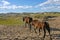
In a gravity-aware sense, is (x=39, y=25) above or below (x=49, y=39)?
above

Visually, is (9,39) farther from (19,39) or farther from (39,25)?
(39,25)

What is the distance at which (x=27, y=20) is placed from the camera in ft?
84.6

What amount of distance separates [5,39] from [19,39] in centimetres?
133

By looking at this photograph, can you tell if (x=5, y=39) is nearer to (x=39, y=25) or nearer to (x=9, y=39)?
(x=9, y=39)

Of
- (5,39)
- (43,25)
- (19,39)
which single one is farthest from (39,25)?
(5,39)

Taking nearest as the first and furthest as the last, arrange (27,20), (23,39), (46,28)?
(46,28) → (23,39) → (27,20)

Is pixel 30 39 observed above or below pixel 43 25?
below

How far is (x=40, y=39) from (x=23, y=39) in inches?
60.8

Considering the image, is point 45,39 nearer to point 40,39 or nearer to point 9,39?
point 40,39

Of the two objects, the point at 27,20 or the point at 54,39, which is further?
the point at 27,20

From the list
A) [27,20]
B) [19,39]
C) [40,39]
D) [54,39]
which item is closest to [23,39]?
[19,39]

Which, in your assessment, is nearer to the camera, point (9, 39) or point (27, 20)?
point (9, 39)

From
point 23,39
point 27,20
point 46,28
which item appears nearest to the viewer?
point 46,28

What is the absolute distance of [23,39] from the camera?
55.7 ft
